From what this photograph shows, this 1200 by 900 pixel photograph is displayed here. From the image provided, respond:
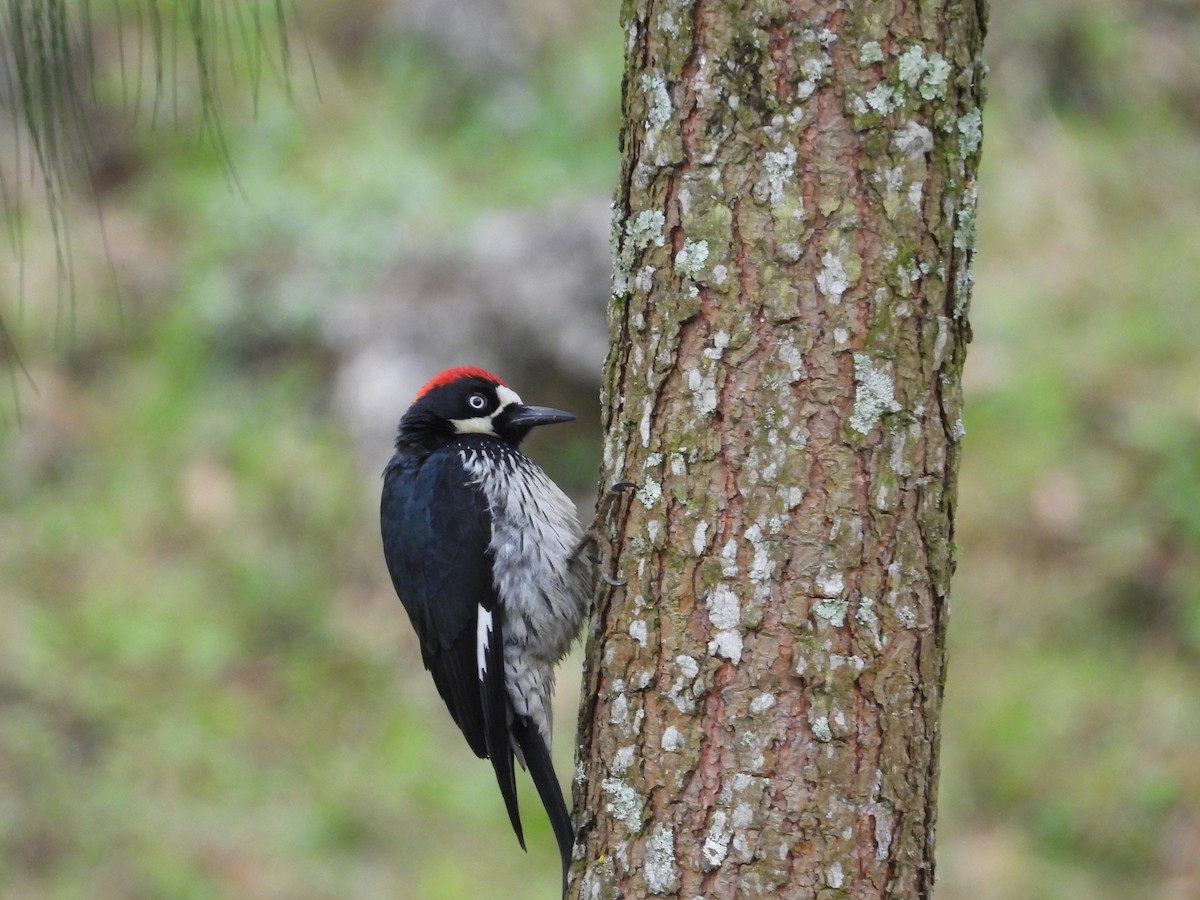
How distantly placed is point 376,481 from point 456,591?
278cm

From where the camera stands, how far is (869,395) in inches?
79.1

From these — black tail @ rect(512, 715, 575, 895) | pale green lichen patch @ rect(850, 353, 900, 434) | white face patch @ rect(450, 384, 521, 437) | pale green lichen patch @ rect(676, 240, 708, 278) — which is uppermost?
pale green lichen patch @ rect(676, 240, 708, 278)

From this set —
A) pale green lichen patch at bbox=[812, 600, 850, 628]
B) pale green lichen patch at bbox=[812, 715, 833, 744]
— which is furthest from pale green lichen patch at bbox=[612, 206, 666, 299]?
pale green lichen patch at bbox=[812, 715, 833, 744]

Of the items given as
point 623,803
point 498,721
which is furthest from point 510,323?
point 623,803

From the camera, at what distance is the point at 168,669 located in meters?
5.36

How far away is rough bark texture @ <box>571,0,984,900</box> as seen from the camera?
6.55 ft

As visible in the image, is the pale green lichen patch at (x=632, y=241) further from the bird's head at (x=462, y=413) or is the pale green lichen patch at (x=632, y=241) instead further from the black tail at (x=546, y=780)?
the bird's head at (x=462, y=413)

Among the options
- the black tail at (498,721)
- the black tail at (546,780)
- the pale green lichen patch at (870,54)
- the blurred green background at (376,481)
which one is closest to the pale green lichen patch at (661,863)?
the black tail at (546,780)

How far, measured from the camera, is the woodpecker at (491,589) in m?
3.06

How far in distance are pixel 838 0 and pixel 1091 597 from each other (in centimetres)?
348

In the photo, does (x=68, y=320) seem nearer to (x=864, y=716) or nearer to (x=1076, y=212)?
(x=1076, y=212)

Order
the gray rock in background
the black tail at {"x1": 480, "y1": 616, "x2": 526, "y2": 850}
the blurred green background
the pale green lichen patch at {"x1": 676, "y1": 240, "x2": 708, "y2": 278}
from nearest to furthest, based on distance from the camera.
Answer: the pale green lichen patch at {"x1": 676, "y1": 240, "x2": 708, "y2": 278}
the black tail at {"x1": 480, "y1": 616, "x2": 526, "y2": 850}
the blurred green background
the gray rock in background

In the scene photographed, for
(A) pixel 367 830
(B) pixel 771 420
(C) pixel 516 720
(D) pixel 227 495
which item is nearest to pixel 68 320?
(D) pixel 227 495

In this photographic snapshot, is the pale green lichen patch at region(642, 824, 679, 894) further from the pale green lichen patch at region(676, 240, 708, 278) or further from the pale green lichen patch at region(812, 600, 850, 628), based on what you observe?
the pale green lichen patch at region(676, 240, 708, 278)
